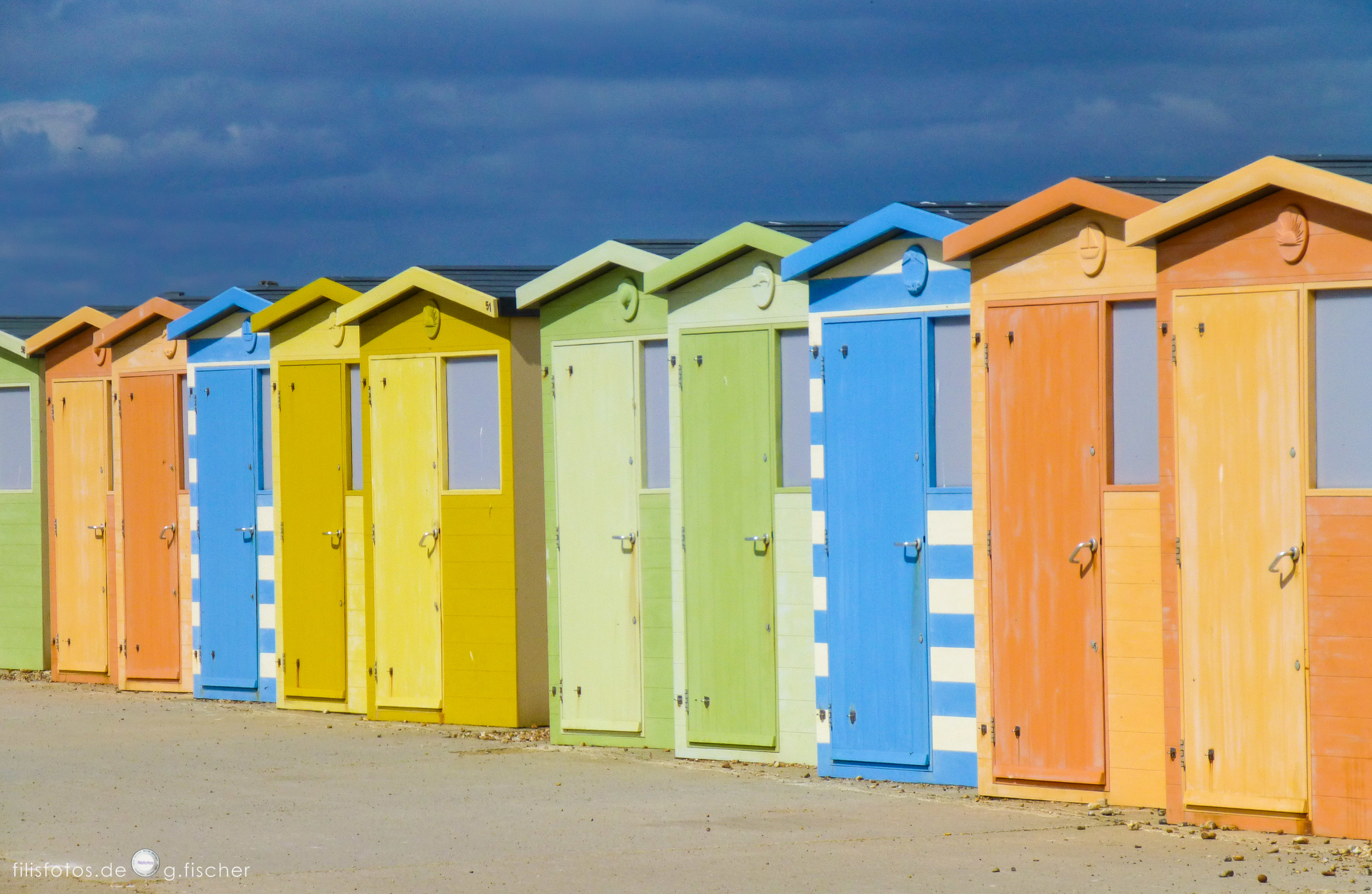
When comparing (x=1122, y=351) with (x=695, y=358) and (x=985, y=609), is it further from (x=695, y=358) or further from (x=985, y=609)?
(x=695, y=358)

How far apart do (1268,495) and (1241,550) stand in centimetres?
29

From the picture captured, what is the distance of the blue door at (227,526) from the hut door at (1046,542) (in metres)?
7.11

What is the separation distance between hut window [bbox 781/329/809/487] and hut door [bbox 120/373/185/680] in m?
6.52

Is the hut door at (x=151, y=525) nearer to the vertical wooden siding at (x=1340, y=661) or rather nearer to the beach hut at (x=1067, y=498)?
the beach hut at (x=1067, y=498)

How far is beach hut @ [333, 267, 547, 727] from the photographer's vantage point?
11.7 m

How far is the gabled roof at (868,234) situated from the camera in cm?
893

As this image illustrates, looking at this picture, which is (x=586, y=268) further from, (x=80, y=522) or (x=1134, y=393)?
(x=80, y=522)

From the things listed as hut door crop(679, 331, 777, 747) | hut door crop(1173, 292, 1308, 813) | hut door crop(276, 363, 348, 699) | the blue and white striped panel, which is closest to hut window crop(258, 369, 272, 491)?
the blue and white striped panel

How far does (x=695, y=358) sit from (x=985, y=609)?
2.61 metres

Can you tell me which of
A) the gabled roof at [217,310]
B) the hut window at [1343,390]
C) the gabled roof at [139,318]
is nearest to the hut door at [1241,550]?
the hut window at [1343,390]

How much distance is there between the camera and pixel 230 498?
535 inches

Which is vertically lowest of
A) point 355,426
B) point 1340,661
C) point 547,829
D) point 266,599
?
point 547,829

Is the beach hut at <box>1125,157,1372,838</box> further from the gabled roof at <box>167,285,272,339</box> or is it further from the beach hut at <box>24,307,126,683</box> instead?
the beach hut at <box>24,307,126,683</box>

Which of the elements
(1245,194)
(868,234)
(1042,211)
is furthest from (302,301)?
(1245,194)
